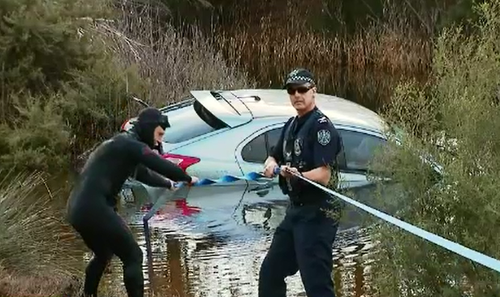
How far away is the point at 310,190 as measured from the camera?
19.5ft

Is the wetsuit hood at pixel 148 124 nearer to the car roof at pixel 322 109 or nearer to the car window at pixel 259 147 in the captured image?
the car window at pixel 259 147

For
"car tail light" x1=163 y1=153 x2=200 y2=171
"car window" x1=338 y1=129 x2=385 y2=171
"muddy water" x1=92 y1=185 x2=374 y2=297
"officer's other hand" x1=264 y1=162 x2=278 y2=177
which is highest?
"officer's other hand" x1=264 y1=162 x2=278 y2=177

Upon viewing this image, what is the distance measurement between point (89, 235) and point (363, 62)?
65.2 ft

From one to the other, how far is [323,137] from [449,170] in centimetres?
82

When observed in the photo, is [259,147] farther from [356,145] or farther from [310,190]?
[310,190]

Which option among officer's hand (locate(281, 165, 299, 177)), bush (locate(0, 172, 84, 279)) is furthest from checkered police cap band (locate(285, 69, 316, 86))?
bush (locate(0, 172, 84, 279))

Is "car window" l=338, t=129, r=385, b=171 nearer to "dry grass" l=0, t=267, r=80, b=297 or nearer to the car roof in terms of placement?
the car roof

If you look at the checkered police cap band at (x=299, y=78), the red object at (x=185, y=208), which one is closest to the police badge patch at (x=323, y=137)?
the checkered police cap band at (x=299, y=78)

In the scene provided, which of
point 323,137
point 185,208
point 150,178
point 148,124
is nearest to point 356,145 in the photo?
point 185,208

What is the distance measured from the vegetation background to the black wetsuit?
721mm

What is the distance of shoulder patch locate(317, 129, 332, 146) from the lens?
5891 mm

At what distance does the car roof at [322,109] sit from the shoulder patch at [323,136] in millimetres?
3999

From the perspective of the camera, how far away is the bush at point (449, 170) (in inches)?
215

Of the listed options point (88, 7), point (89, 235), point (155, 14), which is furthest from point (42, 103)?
point (155, 14)
